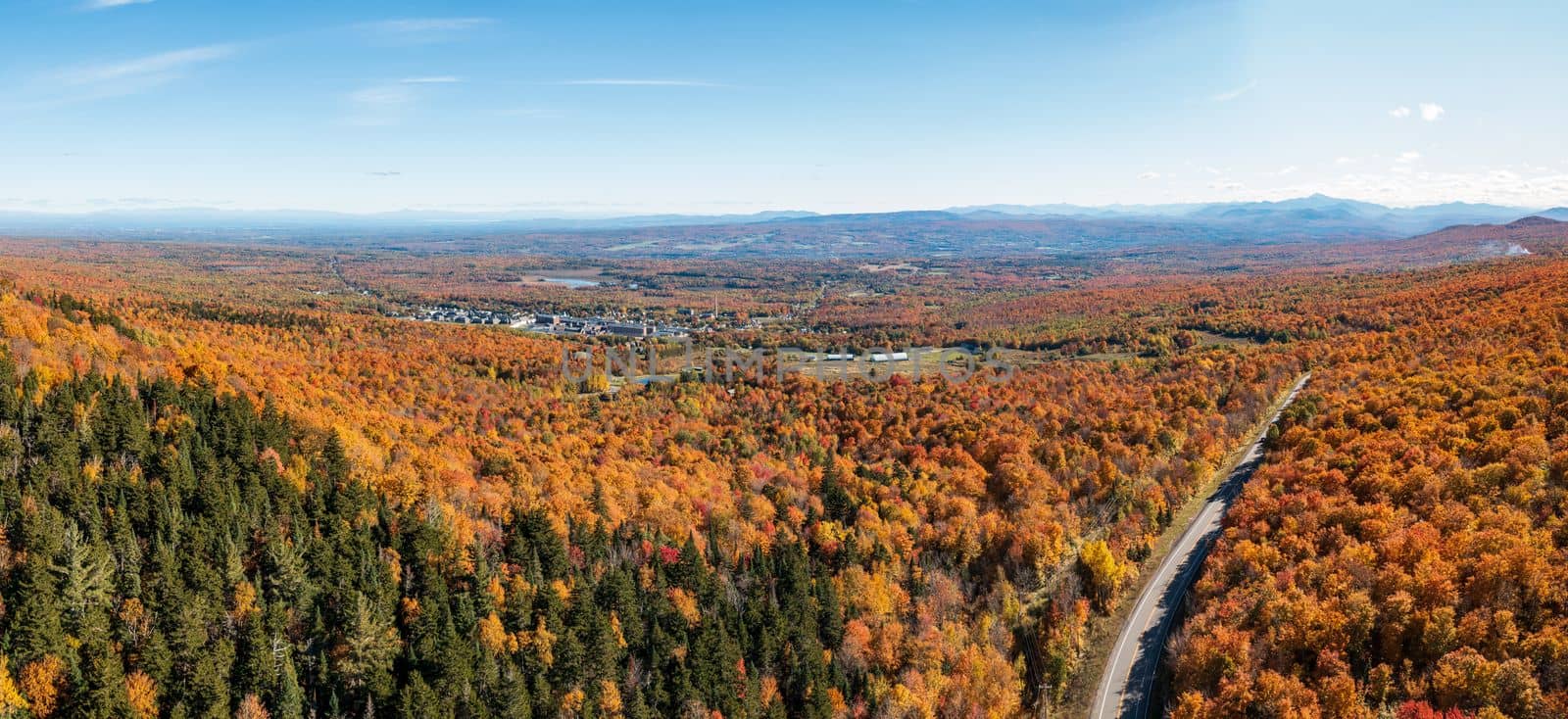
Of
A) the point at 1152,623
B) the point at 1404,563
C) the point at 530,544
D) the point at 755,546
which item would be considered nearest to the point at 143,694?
the point at 530,544

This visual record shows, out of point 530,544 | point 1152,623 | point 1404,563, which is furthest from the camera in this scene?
point 530,544

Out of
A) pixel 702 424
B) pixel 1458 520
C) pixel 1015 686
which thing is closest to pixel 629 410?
pixel 702 424

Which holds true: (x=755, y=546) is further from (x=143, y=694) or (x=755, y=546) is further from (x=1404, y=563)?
(x=1404, y=563)

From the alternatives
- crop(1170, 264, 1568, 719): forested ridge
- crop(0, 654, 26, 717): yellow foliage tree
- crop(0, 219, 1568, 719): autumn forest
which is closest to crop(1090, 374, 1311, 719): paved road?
crop(0, 219, 1568, 719): autumn forest

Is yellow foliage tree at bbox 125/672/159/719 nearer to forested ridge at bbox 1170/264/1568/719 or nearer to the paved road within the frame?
the paved road

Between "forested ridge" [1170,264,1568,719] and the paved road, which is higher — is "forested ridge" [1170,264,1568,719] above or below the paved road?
above

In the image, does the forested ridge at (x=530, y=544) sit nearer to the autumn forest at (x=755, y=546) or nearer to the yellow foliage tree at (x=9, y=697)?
the autumn forest at (x=755, y=546)

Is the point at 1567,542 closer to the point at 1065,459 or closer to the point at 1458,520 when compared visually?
the point at 1458,520

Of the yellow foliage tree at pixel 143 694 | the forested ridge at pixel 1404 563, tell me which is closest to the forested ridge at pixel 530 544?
the yellow foliage tree at pixel 143 694

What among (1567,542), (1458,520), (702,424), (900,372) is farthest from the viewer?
(900,372)
